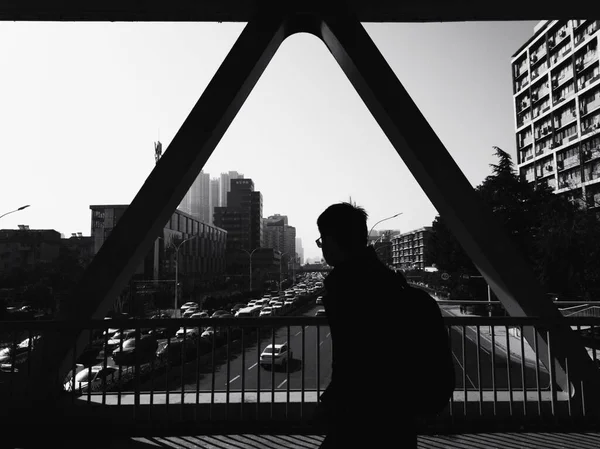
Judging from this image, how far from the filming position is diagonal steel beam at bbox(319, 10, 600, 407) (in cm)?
402

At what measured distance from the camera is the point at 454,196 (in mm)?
4320

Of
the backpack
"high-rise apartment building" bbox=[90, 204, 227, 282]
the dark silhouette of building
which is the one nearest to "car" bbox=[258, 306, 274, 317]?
"high-rise apartment building" bbox=[90, 204, 227, 282]

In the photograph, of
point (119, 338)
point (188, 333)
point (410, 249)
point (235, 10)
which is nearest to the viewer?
point (119, 338)

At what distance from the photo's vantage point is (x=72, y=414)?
3.73m

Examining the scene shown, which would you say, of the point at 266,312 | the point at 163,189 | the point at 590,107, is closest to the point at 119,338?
the point at 163,189

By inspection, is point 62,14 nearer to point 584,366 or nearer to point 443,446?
point 443,446

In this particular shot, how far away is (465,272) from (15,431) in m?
34.5

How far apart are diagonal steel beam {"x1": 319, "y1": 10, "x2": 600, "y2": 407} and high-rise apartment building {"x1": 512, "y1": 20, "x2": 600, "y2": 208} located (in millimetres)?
43026

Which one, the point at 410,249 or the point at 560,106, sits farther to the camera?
the point at 410,249

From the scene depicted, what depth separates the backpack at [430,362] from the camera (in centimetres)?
127

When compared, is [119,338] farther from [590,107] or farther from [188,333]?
[590,107]

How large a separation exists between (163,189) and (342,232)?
129 inches

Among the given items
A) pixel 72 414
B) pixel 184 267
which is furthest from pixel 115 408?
pixel 184 267

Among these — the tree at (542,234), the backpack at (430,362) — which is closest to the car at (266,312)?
the tree at (542,234)
